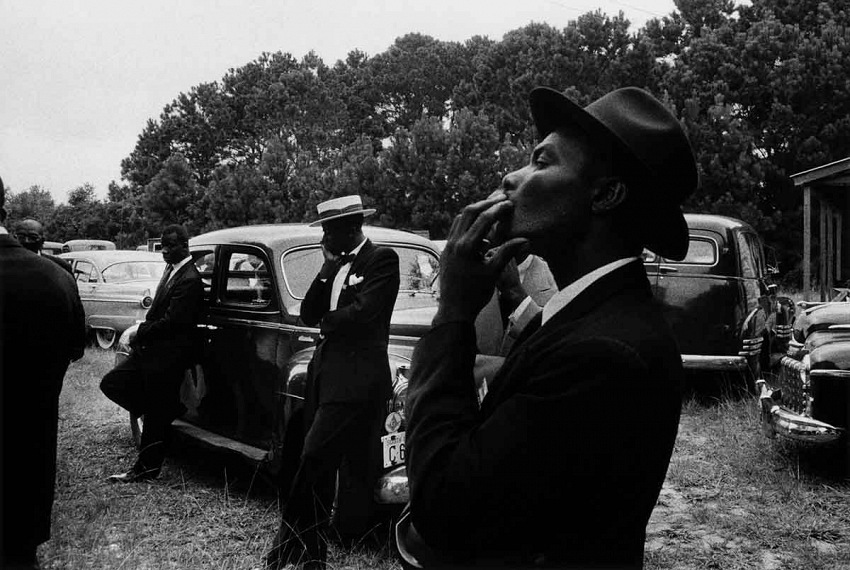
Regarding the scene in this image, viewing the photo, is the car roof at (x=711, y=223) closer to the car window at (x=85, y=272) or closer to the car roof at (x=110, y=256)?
the car roof at (x=110, y=256)

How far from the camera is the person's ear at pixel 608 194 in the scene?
4.56 ft

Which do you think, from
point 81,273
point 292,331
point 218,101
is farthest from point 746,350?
point 218,101

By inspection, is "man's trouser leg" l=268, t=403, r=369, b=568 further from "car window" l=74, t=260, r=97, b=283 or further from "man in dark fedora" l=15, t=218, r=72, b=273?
"car window" l=74, t=260, r=97, b=283

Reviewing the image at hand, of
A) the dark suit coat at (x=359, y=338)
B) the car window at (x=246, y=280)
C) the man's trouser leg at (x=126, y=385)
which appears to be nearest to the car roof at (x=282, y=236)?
the car window at (x=246, y=280)

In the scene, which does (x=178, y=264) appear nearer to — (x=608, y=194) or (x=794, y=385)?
(x=794, y=385)

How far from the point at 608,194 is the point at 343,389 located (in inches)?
118

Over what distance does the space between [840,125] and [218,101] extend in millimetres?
35313

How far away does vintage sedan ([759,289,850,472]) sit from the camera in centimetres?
534

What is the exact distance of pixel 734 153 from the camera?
26016 millimetres

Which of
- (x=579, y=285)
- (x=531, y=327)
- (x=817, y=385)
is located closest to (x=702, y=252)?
(x=817, y=385)

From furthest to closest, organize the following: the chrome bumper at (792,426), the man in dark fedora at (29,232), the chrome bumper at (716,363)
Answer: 1. the chrome bumper at (716,363)
2. the man in dark fedora at (29,232)
3. the chrome bumper at (792,426)

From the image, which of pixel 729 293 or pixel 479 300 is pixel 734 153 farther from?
pixel 479 300

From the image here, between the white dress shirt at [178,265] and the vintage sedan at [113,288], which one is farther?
the vintage sedan at [113,288]

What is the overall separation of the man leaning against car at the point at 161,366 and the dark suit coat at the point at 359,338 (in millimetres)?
2089
